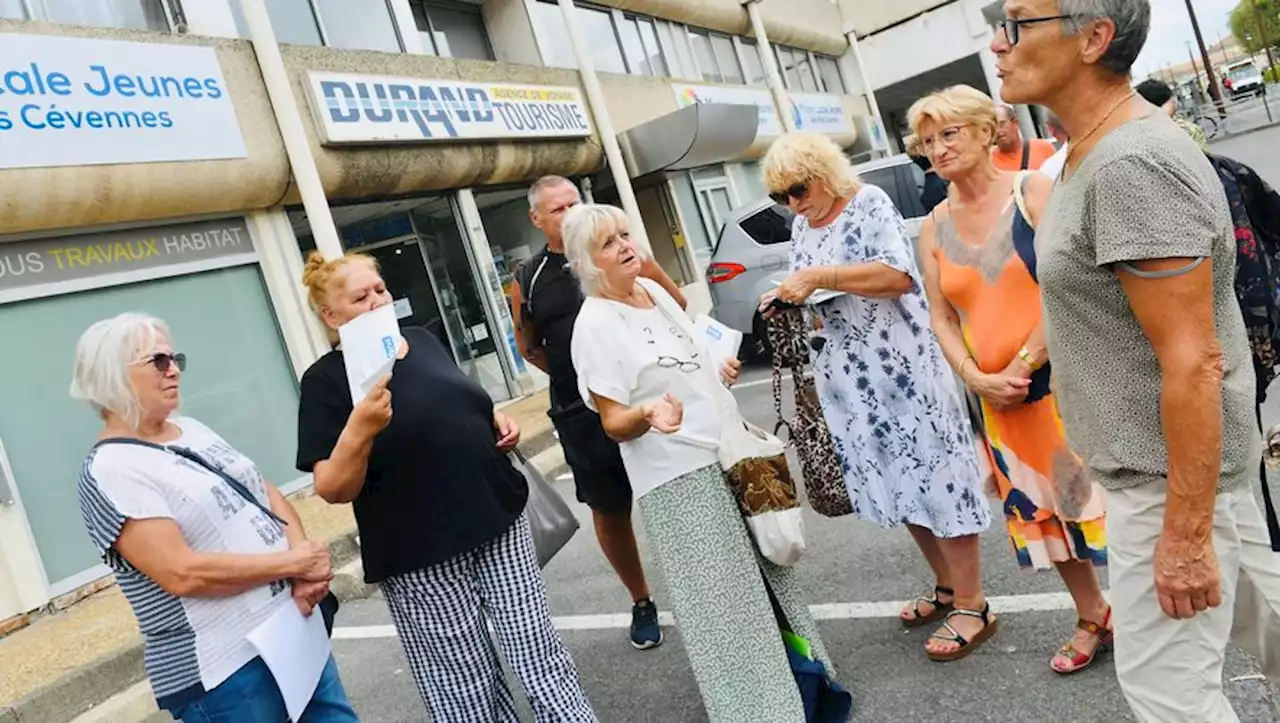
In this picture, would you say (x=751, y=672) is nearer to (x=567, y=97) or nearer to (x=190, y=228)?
(x=190, y=228)

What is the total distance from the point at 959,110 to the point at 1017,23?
3.90ft

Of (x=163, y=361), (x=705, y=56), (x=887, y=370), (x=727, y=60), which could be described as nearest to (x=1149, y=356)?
(x=887, y=370)

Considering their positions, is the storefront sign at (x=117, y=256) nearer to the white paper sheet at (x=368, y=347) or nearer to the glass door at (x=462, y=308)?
the glass door at (x=462, y=308)

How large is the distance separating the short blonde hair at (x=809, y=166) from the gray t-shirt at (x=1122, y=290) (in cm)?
137

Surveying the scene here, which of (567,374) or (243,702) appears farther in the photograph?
(567,374)

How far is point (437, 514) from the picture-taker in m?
2.55

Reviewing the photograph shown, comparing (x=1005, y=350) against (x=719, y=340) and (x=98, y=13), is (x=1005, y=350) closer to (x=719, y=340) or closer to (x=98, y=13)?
(x=719, y=340)

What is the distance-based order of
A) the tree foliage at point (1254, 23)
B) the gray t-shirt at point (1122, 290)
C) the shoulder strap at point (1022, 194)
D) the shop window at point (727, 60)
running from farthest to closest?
the tree foliage at point (1254, 23) < the shop window at point (727, 60) < the shoulder strap at point (1022, 194) < the gray t-shirt at point (1122, 290)

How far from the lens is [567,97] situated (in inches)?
484

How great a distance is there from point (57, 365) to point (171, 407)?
5.10m

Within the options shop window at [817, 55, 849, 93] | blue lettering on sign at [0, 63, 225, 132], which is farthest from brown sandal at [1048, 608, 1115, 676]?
shop window at [817, 55, 849, 93]

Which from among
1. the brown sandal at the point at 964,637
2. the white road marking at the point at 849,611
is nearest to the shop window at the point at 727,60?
the white road marking at the point at 849,611

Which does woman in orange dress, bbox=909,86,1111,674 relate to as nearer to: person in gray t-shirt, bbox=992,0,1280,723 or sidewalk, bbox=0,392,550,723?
person in gray t-shirt, bbox=992,0,1280,723

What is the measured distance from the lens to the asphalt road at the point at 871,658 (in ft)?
8.71
